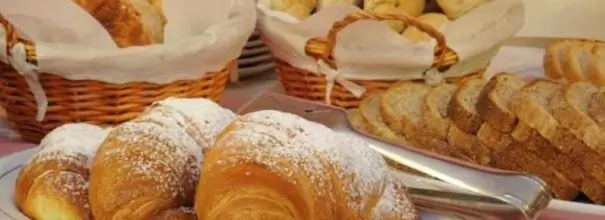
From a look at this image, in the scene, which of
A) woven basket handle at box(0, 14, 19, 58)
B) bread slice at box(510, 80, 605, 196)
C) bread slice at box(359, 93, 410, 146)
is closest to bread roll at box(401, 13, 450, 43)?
bread slice at box(359, 93, 410, 146)

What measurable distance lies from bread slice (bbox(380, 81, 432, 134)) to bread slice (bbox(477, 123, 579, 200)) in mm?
82

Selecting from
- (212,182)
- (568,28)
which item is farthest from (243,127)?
(568,28)

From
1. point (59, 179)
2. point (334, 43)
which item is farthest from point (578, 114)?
point (59, 179)

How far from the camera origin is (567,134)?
1015 mm

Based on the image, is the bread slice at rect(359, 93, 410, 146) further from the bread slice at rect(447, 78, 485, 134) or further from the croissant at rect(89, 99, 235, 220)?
the croissant at rect(89, 99, 235, 220)

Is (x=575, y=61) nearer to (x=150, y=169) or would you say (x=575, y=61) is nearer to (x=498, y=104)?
(x=498, y=104)

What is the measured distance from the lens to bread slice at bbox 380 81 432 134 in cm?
111

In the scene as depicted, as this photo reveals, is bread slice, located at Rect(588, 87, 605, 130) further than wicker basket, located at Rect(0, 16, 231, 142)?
No

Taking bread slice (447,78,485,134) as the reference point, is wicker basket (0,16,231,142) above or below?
below

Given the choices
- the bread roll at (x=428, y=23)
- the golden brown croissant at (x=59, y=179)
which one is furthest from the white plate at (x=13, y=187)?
the bread roll at (x=428, y=23)

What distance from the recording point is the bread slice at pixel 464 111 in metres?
1.07

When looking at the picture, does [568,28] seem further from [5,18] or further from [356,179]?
[356,179]

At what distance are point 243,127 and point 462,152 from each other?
46cm

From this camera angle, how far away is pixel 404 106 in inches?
45.2
